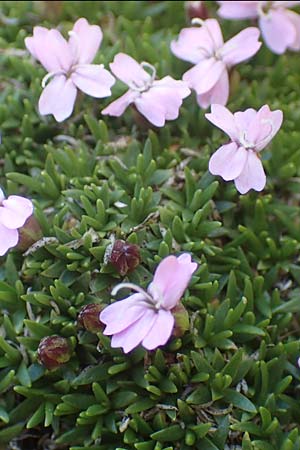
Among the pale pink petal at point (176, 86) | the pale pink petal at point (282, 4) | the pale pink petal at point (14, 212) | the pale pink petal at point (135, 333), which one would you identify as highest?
the pale pink petal at point (282, 4)

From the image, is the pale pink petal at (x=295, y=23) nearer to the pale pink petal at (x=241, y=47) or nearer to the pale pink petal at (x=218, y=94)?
the pale pink petal at (x=241, y=47)

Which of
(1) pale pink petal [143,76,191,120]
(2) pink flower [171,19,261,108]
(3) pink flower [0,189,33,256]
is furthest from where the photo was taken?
(2) pink flower [171,19,261,108]

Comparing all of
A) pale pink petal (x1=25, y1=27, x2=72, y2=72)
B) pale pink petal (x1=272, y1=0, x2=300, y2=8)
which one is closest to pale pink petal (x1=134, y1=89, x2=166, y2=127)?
pale pink petal (x1=25, y1=27, x2=72, y2=72)

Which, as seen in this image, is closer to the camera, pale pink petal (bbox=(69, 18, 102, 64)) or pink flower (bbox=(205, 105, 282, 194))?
pink flower (bbox=(205, 105, 282, 194))

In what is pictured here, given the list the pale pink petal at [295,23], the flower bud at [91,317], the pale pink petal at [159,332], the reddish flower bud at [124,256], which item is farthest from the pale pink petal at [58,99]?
the pale pink petal at [295,23]

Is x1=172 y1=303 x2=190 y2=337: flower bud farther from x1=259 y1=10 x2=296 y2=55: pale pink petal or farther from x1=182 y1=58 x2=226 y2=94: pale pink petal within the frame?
x1=259 y1=10 x2=296 y2=55: pale pink petal

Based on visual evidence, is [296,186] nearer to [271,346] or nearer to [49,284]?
[271,346]
